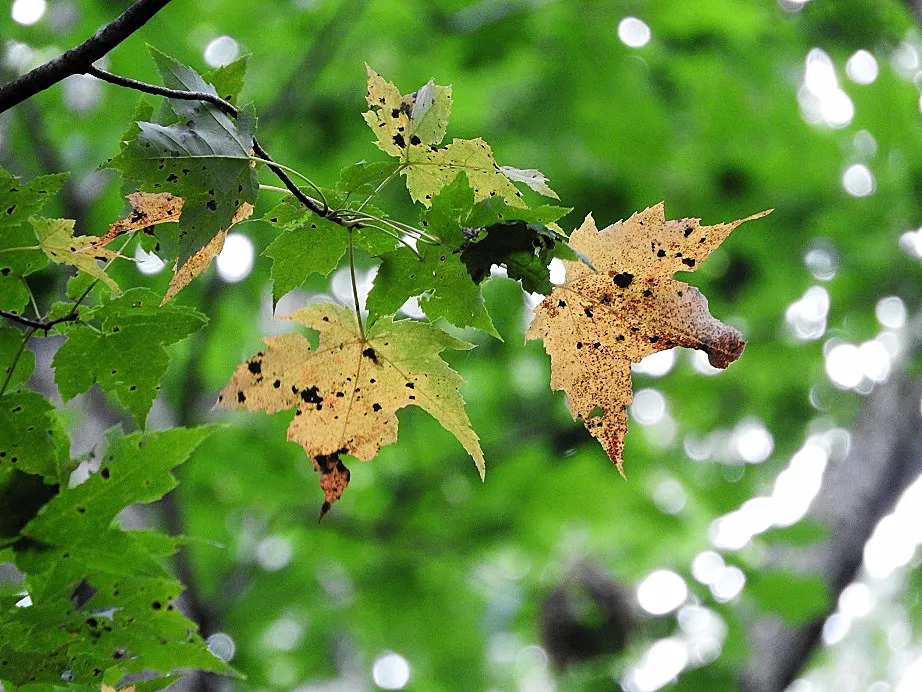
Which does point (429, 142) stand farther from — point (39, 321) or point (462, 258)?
point (39, 321)

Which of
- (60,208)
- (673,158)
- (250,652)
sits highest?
(60,208)

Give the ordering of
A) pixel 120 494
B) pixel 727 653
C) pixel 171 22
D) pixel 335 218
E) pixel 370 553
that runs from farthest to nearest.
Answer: pixel 370 553, pixel 727 653, pixel 171 22, pixel 120 494, pixel 335 218

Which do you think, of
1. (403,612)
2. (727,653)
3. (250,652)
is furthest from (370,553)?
(727,653)

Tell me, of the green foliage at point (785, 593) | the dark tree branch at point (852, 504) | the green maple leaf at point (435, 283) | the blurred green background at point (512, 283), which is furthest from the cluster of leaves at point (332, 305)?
the dark tree branch at point (852, 504)

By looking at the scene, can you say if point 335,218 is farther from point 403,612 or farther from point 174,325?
point 403,612

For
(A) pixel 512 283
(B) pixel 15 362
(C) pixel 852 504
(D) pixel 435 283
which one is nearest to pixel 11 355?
(B) pixel 15 362

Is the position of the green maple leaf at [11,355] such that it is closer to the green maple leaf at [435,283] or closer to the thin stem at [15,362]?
the thin stem at [15,362]
